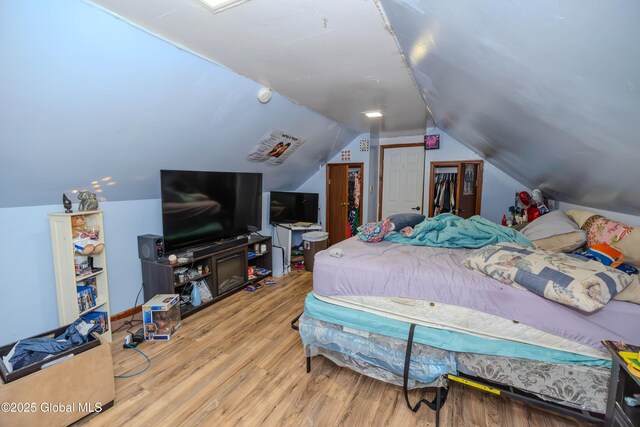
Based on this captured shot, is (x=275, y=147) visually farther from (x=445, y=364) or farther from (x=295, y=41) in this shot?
(x=445, y=364)

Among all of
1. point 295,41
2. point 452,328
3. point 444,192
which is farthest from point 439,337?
point 444,192

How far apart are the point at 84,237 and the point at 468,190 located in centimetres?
484

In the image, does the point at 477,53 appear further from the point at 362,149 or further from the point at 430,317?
the point at 362,149

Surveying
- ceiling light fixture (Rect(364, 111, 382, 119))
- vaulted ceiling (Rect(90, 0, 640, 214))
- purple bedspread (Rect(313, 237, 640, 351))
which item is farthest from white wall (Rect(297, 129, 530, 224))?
purple bedspread (Rect(313, 237, 640, 351))

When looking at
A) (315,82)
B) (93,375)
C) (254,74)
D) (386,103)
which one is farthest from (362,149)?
(93,375)

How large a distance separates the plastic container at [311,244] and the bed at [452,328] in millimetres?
2245

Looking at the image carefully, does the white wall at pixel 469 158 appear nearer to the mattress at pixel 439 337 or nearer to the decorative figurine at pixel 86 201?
the mattress at pixel 439 337

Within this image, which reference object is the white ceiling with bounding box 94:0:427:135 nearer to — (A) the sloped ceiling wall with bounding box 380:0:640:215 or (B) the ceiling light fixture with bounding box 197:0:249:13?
(B) the ceiling light fixture with bounding box 197:0:249:13

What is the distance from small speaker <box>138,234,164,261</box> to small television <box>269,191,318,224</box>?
6.31 ft

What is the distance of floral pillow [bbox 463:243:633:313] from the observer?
1.33 metres

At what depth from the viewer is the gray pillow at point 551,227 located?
223cm

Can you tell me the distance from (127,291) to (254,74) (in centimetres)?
250

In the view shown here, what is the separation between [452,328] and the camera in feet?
5.47

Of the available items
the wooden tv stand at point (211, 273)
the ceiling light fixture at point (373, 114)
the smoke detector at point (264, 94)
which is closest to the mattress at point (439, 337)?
the wooden tv stand at point (211, 273)
